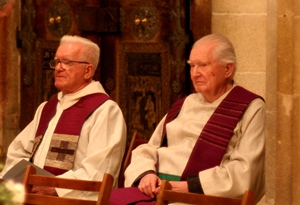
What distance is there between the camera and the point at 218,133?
171 inches

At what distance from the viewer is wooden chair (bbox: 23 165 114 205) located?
11.5ft

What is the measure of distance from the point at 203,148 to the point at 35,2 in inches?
105

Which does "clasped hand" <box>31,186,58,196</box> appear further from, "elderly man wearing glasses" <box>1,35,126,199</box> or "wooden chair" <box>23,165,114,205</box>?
"wooden chair" <box>23,165,114,205</box>

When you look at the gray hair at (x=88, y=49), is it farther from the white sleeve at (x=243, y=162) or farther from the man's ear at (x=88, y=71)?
the white sleeve at (x=243, y=162)

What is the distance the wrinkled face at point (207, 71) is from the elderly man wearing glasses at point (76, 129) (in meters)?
0.55

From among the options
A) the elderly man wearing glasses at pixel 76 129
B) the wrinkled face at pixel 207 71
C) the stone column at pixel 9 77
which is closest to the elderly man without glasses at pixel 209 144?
the wrinkled face at pixel 207 71

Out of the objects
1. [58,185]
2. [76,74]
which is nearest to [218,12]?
[76,74]

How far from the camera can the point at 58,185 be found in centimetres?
379

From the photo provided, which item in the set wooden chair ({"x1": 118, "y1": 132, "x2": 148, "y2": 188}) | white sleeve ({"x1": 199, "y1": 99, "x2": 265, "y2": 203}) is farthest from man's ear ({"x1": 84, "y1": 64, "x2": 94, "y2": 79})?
white sleeve ({"x1": 199, "y1": 99, "x2": 265, "y2": 203})

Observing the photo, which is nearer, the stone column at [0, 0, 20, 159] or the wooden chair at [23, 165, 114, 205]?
the wooden chair at [23, 165, 114, 205]

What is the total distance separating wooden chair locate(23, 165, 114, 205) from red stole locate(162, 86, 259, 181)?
77 centimetres

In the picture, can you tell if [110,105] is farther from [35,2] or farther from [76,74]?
[35,2]

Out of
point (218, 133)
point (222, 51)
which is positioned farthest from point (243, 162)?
point (222, 51)

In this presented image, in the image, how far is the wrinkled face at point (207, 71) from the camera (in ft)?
14.6
